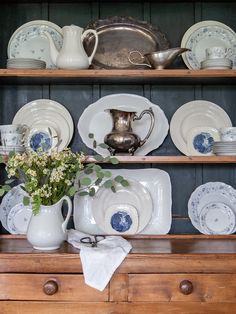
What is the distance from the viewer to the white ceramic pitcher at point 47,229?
176 cm

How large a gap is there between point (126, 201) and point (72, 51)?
0.67 meters

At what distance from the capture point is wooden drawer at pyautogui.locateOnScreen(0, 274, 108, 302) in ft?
5.49

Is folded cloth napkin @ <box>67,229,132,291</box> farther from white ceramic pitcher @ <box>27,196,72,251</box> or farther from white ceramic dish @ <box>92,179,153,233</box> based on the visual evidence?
white ceramic dish @ <box>92,179,153,233</box>

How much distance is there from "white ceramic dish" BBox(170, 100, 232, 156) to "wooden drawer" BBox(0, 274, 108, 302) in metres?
0.79

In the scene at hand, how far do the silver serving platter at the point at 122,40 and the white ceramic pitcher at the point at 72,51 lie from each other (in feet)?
0.50

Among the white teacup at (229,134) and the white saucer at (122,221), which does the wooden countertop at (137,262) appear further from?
the white teacup at (229,134)

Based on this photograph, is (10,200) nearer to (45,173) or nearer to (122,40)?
(45,173)

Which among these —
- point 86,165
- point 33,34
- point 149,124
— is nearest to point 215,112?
point 149,124

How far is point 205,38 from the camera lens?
214cm

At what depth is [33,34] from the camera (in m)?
2.13

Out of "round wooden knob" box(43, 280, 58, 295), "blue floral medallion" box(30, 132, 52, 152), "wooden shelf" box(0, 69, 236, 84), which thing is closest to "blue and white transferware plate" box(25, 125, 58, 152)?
"blue floral medallion" box(30, 132, 52, 152)

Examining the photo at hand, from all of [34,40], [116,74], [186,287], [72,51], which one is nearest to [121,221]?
[186,287]

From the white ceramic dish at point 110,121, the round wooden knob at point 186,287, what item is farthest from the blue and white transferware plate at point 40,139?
the round wooden knob at point 186,287

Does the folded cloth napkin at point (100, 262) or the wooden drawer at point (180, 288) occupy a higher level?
the folded cloth napkin at point (100, 262)
